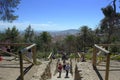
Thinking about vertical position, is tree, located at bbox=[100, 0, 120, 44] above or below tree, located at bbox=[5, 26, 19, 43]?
above

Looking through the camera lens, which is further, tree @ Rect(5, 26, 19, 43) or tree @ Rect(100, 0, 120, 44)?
tree @ Rect(5, 26, 19, 43)

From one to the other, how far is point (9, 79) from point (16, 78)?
213 millimetres

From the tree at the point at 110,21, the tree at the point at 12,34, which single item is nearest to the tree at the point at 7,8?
the tree at the point at 110,21

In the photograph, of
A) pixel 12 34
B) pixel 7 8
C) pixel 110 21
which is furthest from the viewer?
pixel 12 34

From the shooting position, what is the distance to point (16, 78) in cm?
702

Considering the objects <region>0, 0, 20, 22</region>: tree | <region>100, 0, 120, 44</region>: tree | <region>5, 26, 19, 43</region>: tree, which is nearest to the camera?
<region>0, 0, 20, 22</region>: tree

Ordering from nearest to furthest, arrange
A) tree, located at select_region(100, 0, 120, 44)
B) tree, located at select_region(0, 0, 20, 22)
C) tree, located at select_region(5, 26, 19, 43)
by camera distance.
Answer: tree, located at select_region(0, 0, 20, 22)
tree, located at select_region(100, 0, 120, 44)
tree, located at select_region(5, 26, 19, 43)

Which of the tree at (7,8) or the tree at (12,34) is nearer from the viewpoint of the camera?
the tree at (7,8)

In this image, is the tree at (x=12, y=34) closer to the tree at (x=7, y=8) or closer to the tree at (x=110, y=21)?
the tree at (x=110, y=21)

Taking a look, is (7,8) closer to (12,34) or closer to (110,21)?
(110,21)

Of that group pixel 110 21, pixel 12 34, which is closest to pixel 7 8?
pixel 110 21

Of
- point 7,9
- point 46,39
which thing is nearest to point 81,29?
point 46,39

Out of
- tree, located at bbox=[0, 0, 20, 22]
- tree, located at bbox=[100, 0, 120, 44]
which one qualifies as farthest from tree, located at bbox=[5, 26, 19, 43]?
tree, located at bbox=[0, 0, 20, 22]

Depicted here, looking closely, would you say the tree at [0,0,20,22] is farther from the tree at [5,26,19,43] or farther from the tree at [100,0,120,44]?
the tree at [5,26,19,43]
